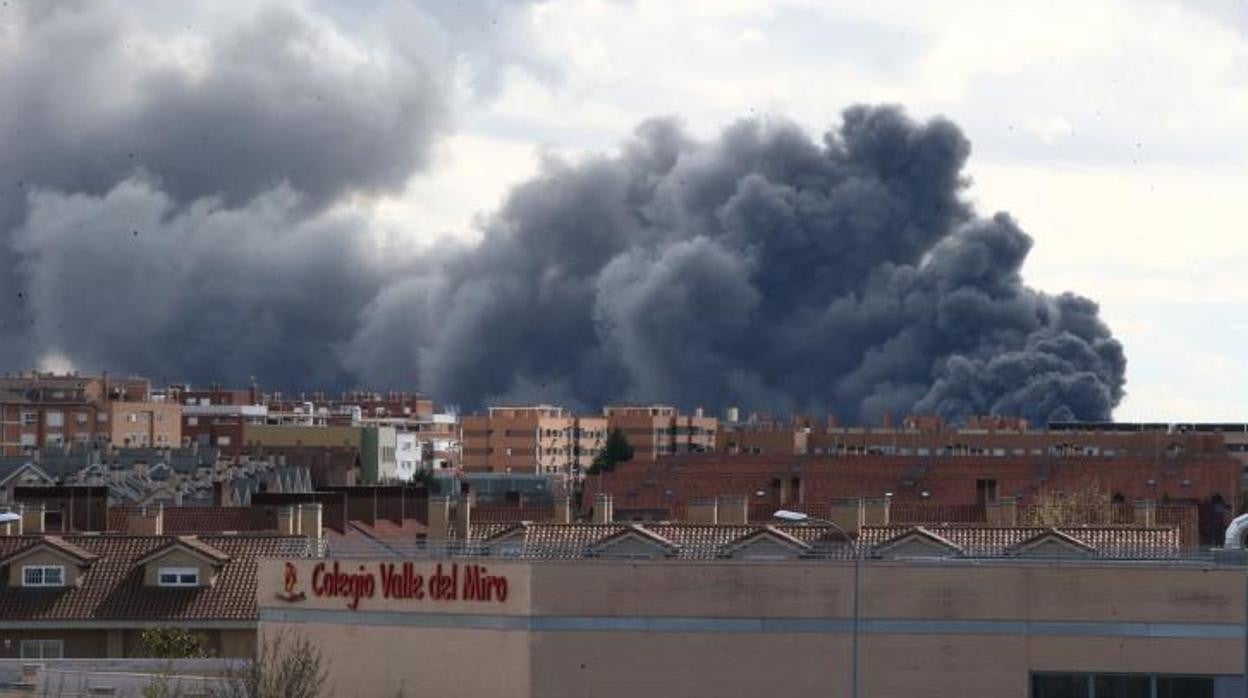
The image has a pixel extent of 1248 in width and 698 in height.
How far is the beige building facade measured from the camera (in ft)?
154

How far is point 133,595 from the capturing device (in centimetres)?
6141

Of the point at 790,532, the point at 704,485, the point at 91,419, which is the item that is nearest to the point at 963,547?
the point at 790,532

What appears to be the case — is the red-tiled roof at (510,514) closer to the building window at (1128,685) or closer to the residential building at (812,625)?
the residential building at (812,625)

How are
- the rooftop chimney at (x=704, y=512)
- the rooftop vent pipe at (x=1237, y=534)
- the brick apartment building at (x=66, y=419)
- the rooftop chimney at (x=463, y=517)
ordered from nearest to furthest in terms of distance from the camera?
the rooftop vent pipe at (x=1237, y=534), the rooftop chimney at (x=704, y=512), the rooftop chimney at (x=463, y=517), the brick apartment building at (x=66, y=419)

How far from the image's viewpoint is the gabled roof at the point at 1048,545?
180 feet

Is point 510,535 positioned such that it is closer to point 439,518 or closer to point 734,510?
point 734,510

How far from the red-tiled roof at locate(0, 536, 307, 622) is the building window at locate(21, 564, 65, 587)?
151 mm

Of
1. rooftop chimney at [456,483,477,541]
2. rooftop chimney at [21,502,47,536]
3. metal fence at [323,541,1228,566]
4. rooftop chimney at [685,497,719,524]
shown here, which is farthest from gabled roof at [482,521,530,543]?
rooftop chimney at [685,497,719,524]

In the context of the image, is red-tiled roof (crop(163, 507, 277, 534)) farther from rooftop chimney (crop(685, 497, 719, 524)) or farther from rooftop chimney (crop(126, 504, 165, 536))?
rooftop chimney (crop(685, 497, 719, 524))

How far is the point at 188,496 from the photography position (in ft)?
352

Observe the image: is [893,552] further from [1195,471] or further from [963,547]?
[1195,471]

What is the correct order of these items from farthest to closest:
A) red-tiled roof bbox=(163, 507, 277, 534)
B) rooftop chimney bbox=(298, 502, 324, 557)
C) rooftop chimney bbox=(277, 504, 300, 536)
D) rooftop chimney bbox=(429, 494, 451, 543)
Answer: rooftop chimney bbox=(429, 494, 451, 543) → red-tiled roof bbox=(163, 507, 277, 534) → rooftop chimney bbox=(277, 504, 300, 536) → rooftop chimney bbox=(298, 502, 324, 557)

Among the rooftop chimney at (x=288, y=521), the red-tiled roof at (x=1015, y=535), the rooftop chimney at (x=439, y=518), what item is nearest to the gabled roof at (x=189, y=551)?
the rooftop chimney at (x=288, y=521)

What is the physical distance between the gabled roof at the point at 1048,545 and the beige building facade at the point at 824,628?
6.12m
